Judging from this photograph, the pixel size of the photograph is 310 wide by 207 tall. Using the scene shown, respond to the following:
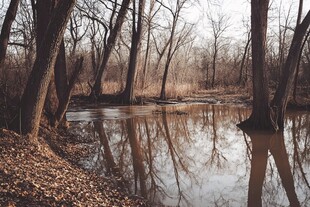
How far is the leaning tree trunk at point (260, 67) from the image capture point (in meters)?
11.0

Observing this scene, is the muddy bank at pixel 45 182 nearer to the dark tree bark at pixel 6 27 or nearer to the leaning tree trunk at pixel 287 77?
the dark tree bark at pixel 6 27

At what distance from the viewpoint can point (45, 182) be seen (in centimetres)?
479

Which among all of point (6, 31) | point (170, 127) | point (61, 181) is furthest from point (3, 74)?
point (170, 127)

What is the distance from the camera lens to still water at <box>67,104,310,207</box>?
5453 millimetres

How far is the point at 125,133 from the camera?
11266mm

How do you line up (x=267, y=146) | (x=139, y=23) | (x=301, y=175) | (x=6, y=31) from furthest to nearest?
1. (x=139, y=23)
2. (x=6, y=31)
3. (x=267, y=146)
4. (x=301, y=175)

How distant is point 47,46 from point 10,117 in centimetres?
181

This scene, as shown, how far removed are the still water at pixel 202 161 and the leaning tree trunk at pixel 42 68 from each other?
1.47 meters

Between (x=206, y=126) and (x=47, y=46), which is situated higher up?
(x=47, y=46)

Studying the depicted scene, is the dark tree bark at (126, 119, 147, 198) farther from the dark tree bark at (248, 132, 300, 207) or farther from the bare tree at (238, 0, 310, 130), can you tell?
the bare tree at (238, 0, 310, 130)

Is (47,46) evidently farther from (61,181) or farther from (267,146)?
(267,146)

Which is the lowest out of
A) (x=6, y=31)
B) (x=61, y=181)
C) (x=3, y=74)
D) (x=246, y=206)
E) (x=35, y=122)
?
(x=246, y=206)

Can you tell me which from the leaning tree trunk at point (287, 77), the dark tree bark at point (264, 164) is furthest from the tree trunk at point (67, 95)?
the leaning tree trunk at point (287, 77)

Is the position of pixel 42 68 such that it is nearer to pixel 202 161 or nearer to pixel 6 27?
pixel 202 161
